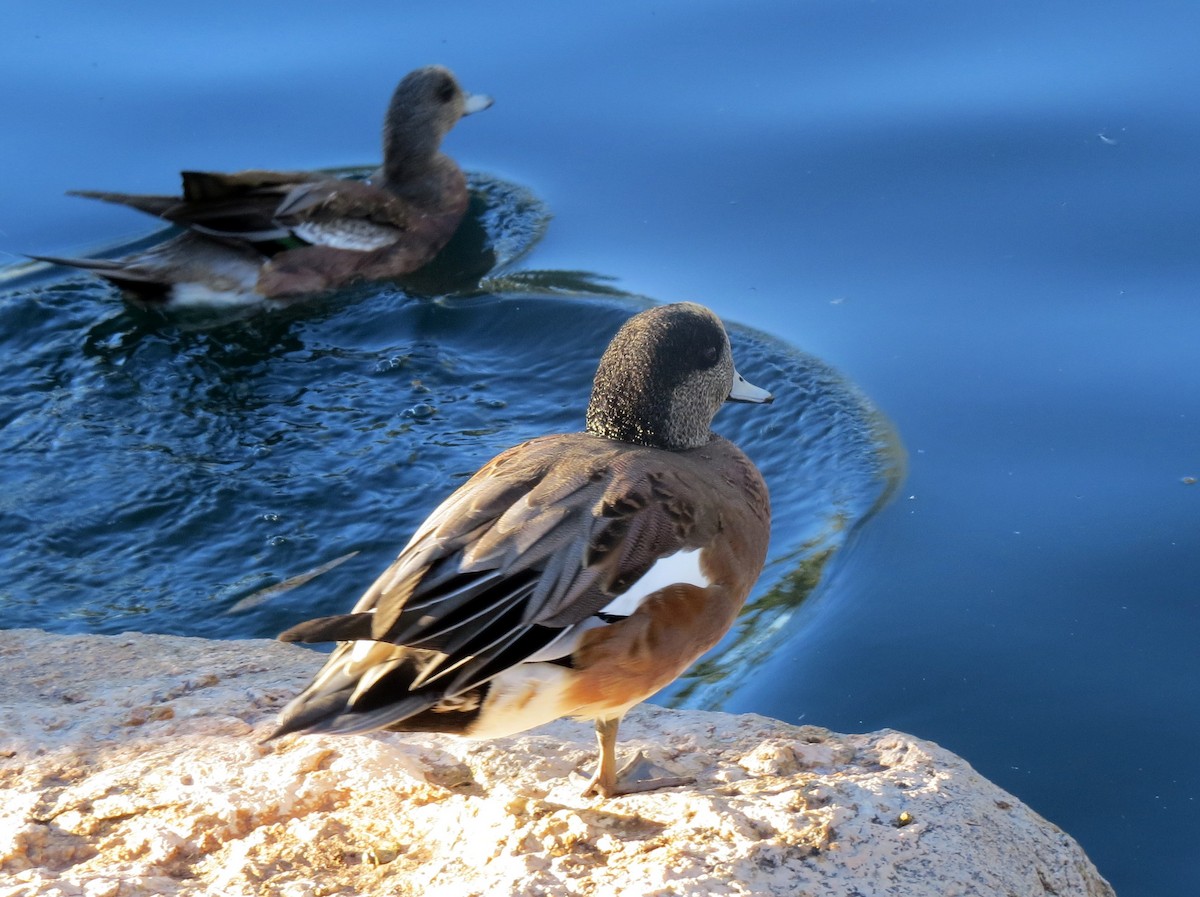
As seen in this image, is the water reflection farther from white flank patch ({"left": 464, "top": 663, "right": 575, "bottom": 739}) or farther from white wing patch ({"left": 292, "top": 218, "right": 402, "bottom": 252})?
white flank patch ({"left": 464, "top": 663, "right": 575, "bottom": 739})

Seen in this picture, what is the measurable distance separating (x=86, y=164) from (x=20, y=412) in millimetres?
1975

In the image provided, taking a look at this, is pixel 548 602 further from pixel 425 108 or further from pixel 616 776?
pixel 425 108

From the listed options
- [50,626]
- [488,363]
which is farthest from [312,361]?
[50,626]

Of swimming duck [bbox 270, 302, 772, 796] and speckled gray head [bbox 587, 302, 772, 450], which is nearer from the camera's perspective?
swimming duck [bbox 270, 302, 772, 796]

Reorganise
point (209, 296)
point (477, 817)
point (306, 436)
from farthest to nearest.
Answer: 1. point (209, 296)
2. point (306, 436)
3. point (477, 817)

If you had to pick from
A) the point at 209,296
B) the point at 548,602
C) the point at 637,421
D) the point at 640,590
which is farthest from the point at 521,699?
the point at 209,296

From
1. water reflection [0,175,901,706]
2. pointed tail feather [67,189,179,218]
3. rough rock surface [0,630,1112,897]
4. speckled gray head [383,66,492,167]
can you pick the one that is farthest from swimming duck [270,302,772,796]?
speckled gray head [383,66,492,167]

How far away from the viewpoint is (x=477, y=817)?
8.33 feet

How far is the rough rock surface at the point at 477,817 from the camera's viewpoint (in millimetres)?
2359

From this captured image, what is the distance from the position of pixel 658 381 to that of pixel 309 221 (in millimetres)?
3373

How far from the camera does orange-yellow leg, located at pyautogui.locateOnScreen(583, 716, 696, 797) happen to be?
277 cm

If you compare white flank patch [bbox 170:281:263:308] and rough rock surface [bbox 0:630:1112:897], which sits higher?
white flank patch [bbox 170:281:263:308]

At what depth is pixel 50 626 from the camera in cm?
418

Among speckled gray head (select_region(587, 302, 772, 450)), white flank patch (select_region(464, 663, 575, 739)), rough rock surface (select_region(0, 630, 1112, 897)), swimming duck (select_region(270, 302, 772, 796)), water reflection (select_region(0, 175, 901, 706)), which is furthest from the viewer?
water reflection (select_region(0, 175, 901, 706))
